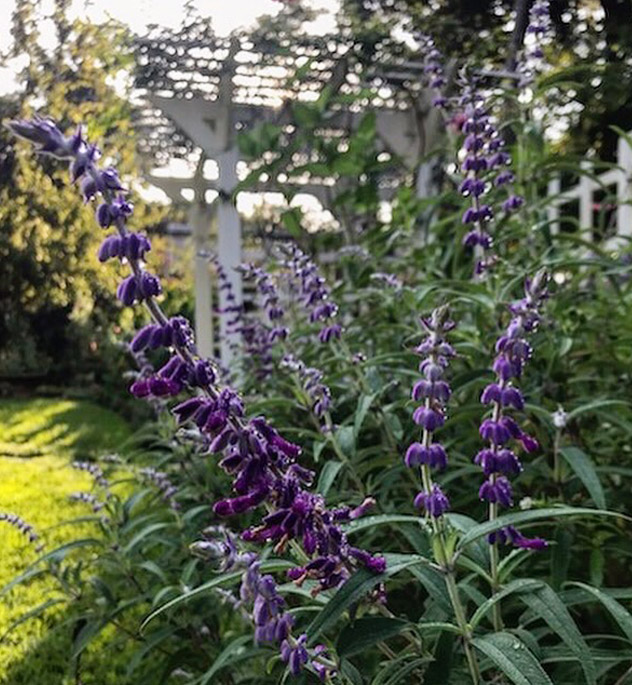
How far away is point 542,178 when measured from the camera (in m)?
1.12

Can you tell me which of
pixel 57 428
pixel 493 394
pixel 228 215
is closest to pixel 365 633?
pixel 493 394

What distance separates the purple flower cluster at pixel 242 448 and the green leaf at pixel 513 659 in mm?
72

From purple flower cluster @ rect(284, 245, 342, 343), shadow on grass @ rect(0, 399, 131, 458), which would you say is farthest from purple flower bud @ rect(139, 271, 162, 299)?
shadow on grass @ rect(0, 399, 131, 458)

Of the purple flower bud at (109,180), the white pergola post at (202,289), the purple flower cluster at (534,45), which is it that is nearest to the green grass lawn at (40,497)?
the white pergola post at (202,289)

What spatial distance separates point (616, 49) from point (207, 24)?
711 mm

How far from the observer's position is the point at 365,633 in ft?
1.31

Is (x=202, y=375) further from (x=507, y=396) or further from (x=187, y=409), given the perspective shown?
(x=507, y=396)

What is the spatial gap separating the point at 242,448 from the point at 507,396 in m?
0.15

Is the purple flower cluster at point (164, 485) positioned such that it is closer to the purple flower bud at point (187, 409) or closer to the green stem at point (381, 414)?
the green stem at point (381, 414)

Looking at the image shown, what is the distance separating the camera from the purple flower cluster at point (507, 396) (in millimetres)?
409

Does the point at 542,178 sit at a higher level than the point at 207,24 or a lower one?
lower

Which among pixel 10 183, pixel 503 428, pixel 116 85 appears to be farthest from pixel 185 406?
pixel 116 85

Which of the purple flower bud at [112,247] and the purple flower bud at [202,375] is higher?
the purple flower bud at [112,247]

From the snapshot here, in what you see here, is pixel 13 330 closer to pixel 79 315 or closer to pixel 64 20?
pixel 79 315
